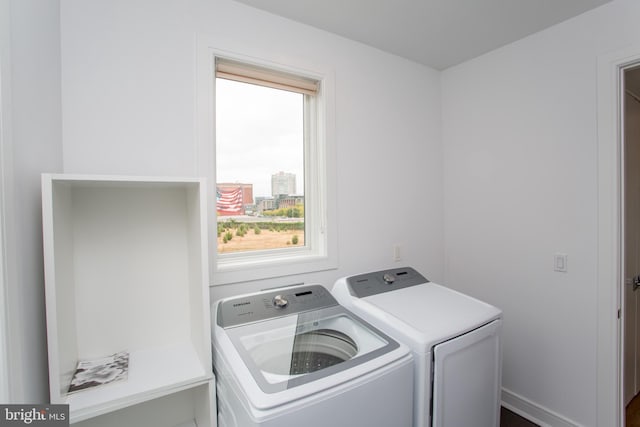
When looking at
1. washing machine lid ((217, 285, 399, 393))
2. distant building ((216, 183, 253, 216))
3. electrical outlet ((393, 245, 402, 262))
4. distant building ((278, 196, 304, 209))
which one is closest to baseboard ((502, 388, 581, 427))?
electrical outlet ((393, 245, 402, 262))

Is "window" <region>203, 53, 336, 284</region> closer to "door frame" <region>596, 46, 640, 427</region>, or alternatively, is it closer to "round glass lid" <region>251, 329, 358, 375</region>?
"round glass lid" <region>251, 329, 358, 375</region>

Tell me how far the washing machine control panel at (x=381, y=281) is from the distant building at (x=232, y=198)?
78 cm

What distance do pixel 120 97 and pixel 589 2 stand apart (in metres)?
2.50

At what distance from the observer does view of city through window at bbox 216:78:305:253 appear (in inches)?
70.2

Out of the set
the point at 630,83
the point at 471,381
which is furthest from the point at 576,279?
the point at 630,83

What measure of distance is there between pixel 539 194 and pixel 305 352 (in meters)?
1.80

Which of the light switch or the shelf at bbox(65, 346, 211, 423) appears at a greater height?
the light switch

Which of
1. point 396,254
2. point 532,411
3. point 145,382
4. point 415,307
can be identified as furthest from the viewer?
point 396,254

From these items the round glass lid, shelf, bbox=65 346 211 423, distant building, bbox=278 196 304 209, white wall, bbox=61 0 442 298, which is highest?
white wall, bbox=61 0 442 298

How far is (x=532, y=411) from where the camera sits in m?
2.01

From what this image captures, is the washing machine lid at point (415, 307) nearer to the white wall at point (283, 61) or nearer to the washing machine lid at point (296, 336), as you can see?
the washing machine lid at point (296, 336)

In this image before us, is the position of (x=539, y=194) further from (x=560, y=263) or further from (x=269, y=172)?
(x=269, y=172)

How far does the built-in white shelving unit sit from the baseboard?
204 centimetres

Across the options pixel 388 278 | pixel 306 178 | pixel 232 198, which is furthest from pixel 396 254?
pixel 232 198
